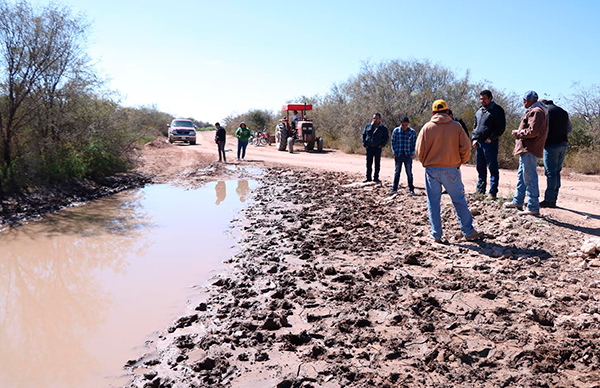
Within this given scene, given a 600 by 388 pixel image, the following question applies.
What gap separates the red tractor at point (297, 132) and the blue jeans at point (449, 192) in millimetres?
17674

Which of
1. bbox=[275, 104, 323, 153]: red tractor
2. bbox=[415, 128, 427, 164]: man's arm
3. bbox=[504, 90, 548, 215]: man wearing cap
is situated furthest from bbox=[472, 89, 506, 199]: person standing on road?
bbox=[275, 104, 323, 153]: red tractor

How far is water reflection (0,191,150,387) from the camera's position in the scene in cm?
385

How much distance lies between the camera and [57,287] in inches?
228

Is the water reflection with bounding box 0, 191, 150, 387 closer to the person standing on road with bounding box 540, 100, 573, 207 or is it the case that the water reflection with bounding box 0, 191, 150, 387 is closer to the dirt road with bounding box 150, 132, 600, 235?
the dirt road with bounding box 150, 132, 600, 235

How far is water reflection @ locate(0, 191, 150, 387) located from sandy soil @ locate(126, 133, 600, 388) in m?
0.87

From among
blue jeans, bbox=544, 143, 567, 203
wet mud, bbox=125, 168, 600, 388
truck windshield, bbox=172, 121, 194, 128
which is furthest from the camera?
truck windshield, bbox=172, 121, 194, 128

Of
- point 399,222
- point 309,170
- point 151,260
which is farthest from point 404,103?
point 151,260

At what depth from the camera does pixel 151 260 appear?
6676mm

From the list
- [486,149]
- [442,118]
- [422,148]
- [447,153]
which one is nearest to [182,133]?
[486,149]

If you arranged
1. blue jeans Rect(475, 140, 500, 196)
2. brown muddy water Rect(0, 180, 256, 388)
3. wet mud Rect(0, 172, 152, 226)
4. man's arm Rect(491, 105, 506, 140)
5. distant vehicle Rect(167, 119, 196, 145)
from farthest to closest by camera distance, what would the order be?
distant vehicle Rect(167, 119, 196, 145), wet mud Rect(0, 172, 152, 226), blue jeans Rect(475, 140, 500, 196), man's arm Rect(491, 105, 506, 140), brown muddy water Rect(0, 180, 256, 388)

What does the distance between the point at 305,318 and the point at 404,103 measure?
63.6ft

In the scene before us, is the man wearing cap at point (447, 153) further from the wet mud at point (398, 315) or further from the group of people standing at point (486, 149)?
the wet mud at point (398, 315)

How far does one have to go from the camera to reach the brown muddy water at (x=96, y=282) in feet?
12.6

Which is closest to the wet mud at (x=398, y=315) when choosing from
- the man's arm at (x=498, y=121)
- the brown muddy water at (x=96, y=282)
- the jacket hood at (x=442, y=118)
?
the brown muddy water at (x=96, y=282)
